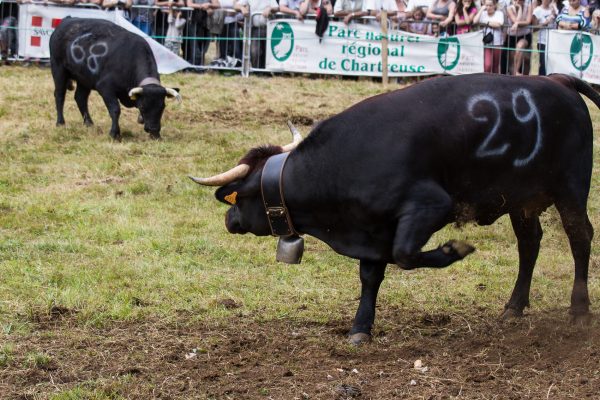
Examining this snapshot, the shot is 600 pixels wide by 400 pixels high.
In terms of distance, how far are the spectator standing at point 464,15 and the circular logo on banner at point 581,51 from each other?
1.87 meters

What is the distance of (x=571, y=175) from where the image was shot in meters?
6.50

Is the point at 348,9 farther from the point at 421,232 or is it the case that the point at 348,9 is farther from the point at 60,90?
the point at 421,232

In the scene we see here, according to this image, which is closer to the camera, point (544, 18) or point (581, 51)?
point (581, 51)

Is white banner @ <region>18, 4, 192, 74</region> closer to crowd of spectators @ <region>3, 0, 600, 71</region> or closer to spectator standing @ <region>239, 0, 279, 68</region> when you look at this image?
crowd of spectators @ <region>3, 0, 600, 71</region>

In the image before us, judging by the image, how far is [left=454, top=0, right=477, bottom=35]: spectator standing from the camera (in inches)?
726

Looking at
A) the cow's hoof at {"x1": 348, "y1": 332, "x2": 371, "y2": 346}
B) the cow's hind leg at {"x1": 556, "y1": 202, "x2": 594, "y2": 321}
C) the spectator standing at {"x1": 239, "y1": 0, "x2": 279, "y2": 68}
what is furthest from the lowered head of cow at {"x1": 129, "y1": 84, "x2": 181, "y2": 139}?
the cow's hind leg at {"x1": 556, "y1": 202, "x2": 594, "y2": 321}

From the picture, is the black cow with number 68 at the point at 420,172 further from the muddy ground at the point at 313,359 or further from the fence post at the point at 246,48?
the fence post at the point at 246,48

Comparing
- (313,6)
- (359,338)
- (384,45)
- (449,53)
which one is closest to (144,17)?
(313,6)

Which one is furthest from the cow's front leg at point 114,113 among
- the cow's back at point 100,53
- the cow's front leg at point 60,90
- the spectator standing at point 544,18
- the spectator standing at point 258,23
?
the spectator standing at point 544,18

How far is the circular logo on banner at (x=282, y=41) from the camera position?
1861 cm

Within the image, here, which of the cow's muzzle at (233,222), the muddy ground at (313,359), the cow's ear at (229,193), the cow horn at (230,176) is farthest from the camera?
the cow's muzzle at (233,222)

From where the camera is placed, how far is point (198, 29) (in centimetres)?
1886

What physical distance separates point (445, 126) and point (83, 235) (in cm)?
437

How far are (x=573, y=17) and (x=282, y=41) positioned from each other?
5.26 meters
